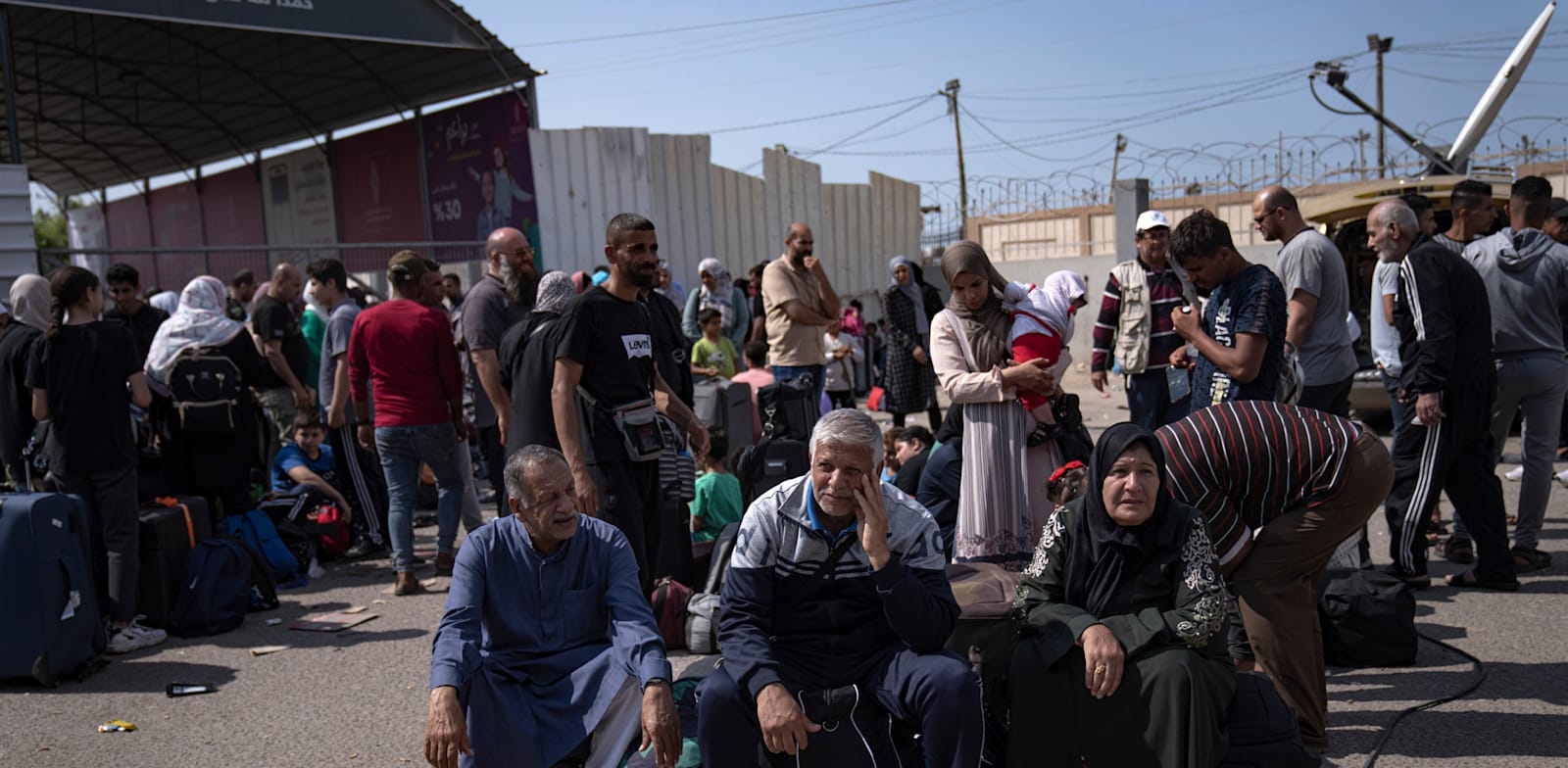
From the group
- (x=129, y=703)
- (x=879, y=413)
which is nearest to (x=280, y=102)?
(x=879, y=413)

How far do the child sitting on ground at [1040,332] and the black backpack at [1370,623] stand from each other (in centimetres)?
145

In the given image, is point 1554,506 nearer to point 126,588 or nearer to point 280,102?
point 126,588

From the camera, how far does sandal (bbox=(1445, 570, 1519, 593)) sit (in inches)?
230

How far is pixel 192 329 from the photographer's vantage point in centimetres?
718

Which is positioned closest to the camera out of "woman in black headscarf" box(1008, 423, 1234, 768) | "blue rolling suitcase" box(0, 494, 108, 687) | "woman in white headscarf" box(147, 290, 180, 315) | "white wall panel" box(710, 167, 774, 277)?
"woman in black headscarf" box(1008, 423, 1234, 768)

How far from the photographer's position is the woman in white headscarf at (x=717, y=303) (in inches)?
438

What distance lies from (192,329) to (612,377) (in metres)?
3.77

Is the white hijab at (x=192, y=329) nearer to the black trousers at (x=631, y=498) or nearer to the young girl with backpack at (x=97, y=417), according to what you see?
the young girl with backpack at (x=97, y=417)

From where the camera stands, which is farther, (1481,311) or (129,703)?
(1481,311)

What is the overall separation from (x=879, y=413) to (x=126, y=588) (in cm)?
902

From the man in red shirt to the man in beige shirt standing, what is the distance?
259 centimetres

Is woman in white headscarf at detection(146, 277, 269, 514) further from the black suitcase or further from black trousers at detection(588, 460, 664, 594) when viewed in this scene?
black trousers at detection(588, 460, 664, 594)

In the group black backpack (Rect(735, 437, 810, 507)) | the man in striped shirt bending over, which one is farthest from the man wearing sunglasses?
black backpack (Rect(735, 437, 810, 507))

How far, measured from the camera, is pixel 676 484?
18.3 ft
